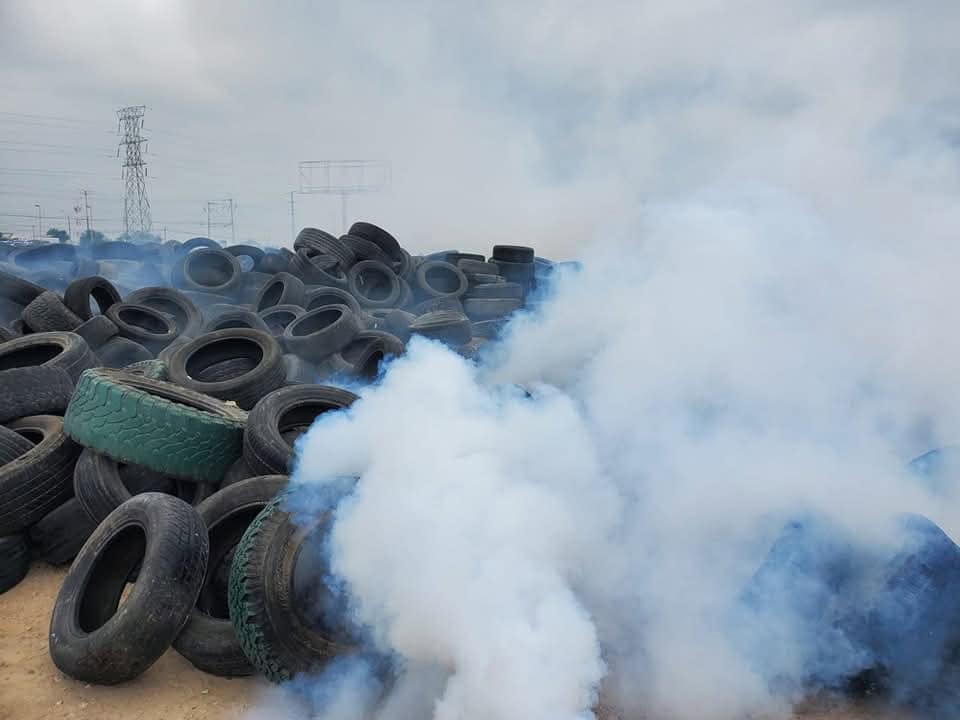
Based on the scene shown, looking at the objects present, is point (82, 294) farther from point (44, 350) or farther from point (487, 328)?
point (487, 328)

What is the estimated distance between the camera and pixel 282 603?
3.97 m

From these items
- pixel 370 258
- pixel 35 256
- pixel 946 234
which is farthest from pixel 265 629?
pixel 35 256

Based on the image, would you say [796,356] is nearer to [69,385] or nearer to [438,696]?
[438,696]

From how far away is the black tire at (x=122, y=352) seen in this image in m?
8.81

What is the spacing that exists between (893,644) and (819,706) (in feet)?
1.64

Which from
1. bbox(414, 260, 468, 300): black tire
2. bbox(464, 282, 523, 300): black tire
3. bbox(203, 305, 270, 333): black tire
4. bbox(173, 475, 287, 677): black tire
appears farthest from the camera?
bbox(414, 260, 468, 300): black tire

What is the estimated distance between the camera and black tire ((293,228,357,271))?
13.9 m

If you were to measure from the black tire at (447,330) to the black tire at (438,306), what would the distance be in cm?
216

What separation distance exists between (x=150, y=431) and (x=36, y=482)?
95 cm

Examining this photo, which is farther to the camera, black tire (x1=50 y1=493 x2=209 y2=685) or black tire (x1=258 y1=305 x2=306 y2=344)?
black tire (x1=258 y1=305 x2=306 y2=344)

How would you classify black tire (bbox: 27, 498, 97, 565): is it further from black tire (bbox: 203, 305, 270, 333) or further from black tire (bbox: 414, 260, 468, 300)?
black tire (bbox: 414, 260, 468, 300)

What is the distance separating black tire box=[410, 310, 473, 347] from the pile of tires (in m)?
0.03

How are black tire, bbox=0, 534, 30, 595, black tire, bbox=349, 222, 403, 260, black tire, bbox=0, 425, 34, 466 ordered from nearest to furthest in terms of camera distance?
black tire, bbox=0, 534, 30, 595 → black tire, bbox=0, 425, 34, 466 → black tire, bbox=349, 222, 403, 260

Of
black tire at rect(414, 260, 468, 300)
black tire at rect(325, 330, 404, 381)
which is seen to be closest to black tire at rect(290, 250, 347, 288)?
black tire at rect(414, 260, 468, 300)
